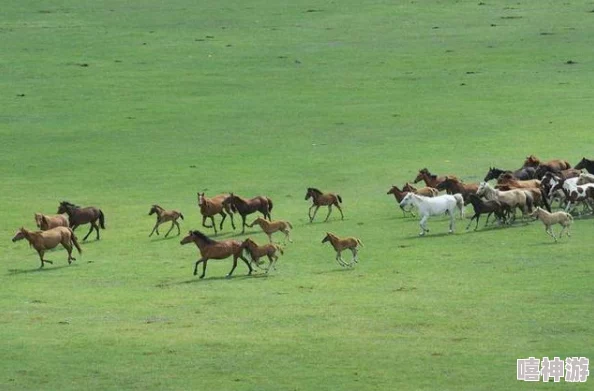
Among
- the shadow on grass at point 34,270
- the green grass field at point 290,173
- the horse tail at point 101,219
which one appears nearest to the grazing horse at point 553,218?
the green grass field at point 290,173

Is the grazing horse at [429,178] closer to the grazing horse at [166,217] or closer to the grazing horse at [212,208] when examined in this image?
the grazing horse at [212,208]

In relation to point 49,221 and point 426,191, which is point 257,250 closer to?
point 49,221

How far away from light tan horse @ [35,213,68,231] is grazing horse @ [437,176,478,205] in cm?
806

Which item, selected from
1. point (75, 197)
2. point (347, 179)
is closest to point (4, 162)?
point (75, 197)

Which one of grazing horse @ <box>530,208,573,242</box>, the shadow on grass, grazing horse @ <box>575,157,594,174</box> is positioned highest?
grazing horse @ <box>575,157,594,174</box>

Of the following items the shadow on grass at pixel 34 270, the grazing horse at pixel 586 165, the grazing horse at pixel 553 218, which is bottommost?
the shadow on grass at pixel 34 270

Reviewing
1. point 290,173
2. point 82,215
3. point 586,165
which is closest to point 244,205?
point 82,215

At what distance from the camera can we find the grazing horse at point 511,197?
99.6 ft

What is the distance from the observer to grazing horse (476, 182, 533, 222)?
30.4 metres

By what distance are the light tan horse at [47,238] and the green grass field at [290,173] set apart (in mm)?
530

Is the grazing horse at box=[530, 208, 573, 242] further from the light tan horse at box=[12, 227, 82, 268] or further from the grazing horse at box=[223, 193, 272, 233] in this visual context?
the light tan horse at box=[12, 227, 82, 268]

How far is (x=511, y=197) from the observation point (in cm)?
3045

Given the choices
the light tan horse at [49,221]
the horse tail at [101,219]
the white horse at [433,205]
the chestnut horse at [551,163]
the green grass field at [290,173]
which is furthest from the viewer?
the chestnut horse at [551,163]

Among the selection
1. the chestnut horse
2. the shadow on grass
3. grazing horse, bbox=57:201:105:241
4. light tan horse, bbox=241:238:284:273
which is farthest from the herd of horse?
the chestnut horse
